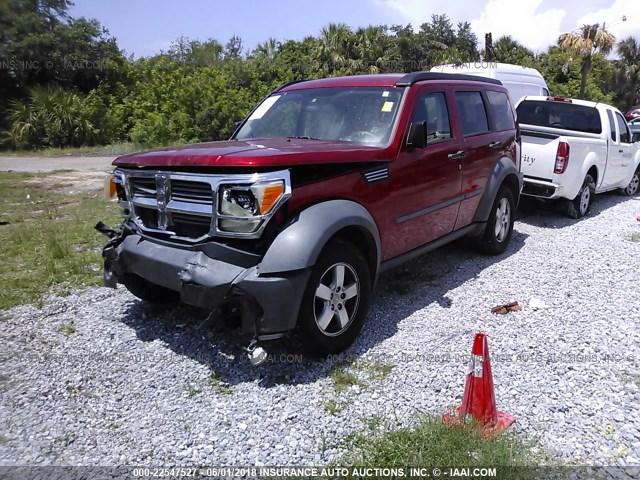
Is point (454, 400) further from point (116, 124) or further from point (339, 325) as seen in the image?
point (116, 124)

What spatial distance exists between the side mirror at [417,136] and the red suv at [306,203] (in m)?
0.01

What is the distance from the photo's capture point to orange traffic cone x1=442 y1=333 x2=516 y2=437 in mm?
2879

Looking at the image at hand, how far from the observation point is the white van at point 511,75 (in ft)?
35.7

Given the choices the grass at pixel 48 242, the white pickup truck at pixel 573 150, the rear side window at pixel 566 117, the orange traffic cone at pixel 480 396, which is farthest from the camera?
the rear side window at pixel 566 117

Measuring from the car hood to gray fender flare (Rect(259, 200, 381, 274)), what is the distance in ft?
1.12

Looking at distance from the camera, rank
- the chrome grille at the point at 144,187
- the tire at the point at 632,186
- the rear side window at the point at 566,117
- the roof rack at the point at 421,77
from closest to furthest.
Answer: the chrome grille at the point at 144,187 < the roof rack at the point at 421,77 < the rear side window at the point at 566,117 < the tire at the point at 632,186

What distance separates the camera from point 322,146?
156 inches

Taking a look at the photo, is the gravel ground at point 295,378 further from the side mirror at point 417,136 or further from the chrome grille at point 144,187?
the side mirror at point 417,136

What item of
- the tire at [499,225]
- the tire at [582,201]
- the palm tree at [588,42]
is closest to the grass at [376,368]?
the tire at [499,225]

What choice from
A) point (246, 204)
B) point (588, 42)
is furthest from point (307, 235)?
point (588, 42)

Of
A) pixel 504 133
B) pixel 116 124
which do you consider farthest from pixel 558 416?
pixel 116 124

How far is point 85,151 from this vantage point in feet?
68.9

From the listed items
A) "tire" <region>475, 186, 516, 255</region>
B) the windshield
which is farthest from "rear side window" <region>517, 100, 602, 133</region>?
the windshield

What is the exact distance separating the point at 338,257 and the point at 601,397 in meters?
1.94
